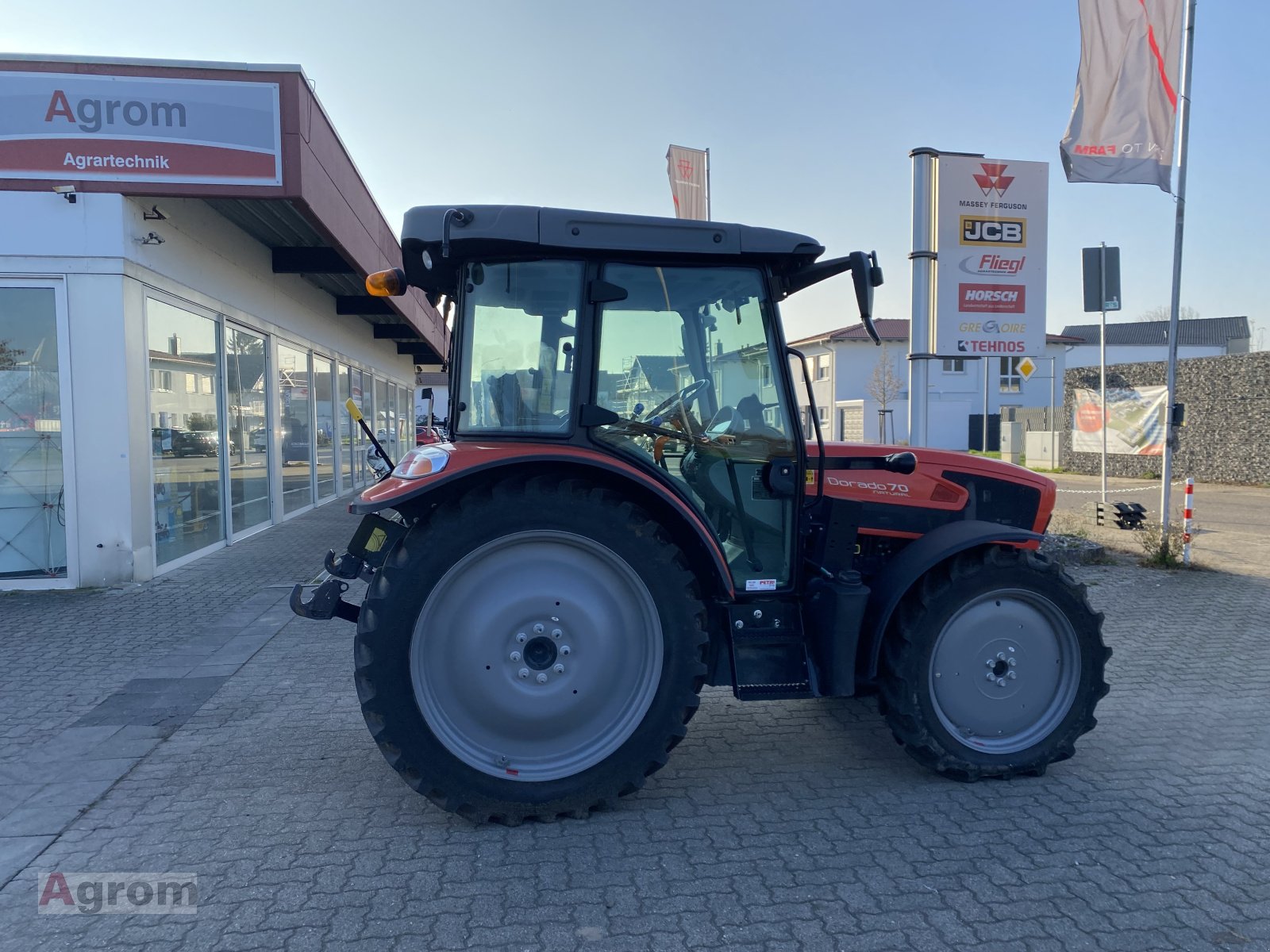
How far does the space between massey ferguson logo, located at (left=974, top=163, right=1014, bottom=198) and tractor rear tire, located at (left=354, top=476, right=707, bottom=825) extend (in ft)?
25.0

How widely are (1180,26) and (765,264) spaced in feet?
25.4

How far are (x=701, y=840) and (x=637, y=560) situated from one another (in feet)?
3.47

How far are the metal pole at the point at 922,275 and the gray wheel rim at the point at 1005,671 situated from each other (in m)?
5.54

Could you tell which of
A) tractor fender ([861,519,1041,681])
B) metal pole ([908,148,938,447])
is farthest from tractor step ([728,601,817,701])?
metal pole ([908,148,938,447])

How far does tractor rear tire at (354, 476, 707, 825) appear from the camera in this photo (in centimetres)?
325

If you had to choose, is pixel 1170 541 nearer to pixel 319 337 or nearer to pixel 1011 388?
pixel 319 337

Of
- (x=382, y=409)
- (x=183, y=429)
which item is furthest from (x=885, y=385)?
(x=183, y=429)

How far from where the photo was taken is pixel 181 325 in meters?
9.09

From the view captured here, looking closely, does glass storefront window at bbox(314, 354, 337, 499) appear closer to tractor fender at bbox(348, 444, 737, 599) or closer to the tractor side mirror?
tractor fender at bbox(348, 444, 737, 599)

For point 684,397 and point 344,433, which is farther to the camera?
point 344,433

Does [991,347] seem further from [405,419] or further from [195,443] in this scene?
[405,419]

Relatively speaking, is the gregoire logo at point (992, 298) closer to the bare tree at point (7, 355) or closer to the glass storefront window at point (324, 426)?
the bare tree at point (7, 355)

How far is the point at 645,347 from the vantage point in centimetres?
365

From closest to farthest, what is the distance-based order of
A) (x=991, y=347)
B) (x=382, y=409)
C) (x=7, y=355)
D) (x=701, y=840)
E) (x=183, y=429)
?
(x=701, y=840) → (x=7, y=355) → (x=183, y=429) → (x=991, y=347) → (x=382, y=409)
